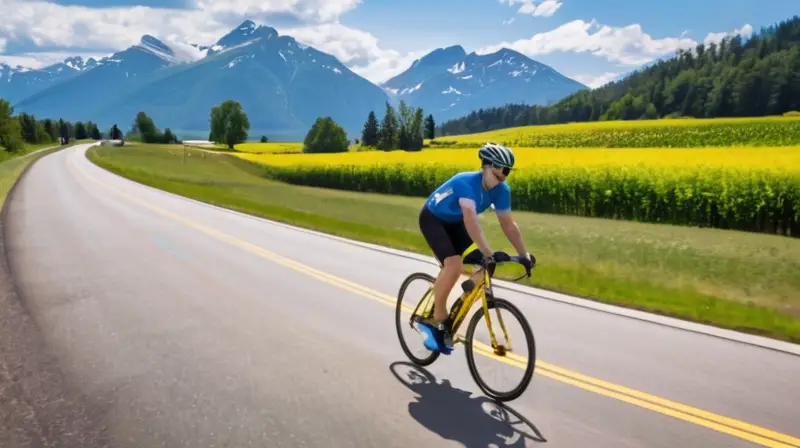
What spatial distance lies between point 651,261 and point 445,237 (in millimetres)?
8629

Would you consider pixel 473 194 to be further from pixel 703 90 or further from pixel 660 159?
pixel 703 90

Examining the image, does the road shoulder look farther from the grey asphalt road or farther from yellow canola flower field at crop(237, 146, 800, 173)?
yellow canola flower field at crop(237, 146, 800, 173)

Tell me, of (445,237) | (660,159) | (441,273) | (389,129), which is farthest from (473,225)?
(389,129)

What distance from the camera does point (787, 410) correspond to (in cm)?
516

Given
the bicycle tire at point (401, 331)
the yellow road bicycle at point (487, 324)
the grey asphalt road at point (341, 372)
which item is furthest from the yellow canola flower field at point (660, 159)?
the yellow road bicycle at point (487, 324)

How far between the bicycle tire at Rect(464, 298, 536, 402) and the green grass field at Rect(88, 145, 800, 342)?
12.6 feet

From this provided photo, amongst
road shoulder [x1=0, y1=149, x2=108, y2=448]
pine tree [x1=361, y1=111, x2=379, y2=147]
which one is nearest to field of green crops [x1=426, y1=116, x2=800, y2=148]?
road shoulder [x1=0, y1=149, x2=108, y2=448]

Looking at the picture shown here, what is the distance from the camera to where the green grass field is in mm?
9031

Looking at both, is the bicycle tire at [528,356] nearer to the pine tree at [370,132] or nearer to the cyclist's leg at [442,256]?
the cyclist's leg at [442,256]

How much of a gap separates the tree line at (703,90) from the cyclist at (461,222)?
351 feet

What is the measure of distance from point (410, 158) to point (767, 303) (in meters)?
33.5

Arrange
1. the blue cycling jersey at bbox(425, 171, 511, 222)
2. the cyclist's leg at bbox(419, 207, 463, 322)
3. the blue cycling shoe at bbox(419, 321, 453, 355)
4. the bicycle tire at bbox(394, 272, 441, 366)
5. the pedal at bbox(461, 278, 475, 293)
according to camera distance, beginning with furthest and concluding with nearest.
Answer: the bicycle tire at bbox(394, 272, 441, 366), the blue cycling shoe at bbox(419, 321, 453, 355), the cyclist's leg at bbox(419, 207, 463, 322), the pedal at bbox(461, 278, 475, 293), the blue cycling jersey at bbox(425, 171, 511, 222)

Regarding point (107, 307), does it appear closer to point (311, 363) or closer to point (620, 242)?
point (311, 363)

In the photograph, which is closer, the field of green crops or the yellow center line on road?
the yellow center line on road
